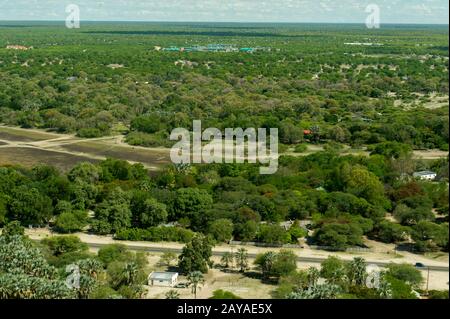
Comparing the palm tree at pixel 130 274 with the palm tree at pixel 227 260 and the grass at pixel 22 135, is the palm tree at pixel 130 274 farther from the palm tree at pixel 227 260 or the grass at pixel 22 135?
the grass at pixel 22 135

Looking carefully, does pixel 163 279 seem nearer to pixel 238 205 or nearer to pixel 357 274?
pixel 357 274

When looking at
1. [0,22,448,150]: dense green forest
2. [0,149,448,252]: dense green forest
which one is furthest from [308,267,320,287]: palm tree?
[0,22,448,150]: dense green forest

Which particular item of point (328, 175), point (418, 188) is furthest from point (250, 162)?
point (418, 188)

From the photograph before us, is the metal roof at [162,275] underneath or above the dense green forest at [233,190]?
underneath

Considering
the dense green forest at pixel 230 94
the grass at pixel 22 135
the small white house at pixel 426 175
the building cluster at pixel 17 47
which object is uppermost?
the building cluster at pixel 17 47

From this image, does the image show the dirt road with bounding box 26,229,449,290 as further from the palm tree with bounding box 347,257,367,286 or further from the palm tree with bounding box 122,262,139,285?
the palm tree with bounding box 122,262,139,285

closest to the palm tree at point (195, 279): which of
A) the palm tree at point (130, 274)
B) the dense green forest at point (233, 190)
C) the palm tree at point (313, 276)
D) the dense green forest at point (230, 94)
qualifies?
the dense green forest at point (233, 190)

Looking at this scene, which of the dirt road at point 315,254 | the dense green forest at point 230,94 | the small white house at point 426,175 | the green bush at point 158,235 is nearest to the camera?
the dirt road at point 315,254

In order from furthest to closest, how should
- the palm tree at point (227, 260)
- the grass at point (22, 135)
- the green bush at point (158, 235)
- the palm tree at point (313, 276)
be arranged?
the grass at point (22, 135) → the green bush at point (158, 235) → the palm tree at point (227, 260) → the palm tree at point (313, 276)
